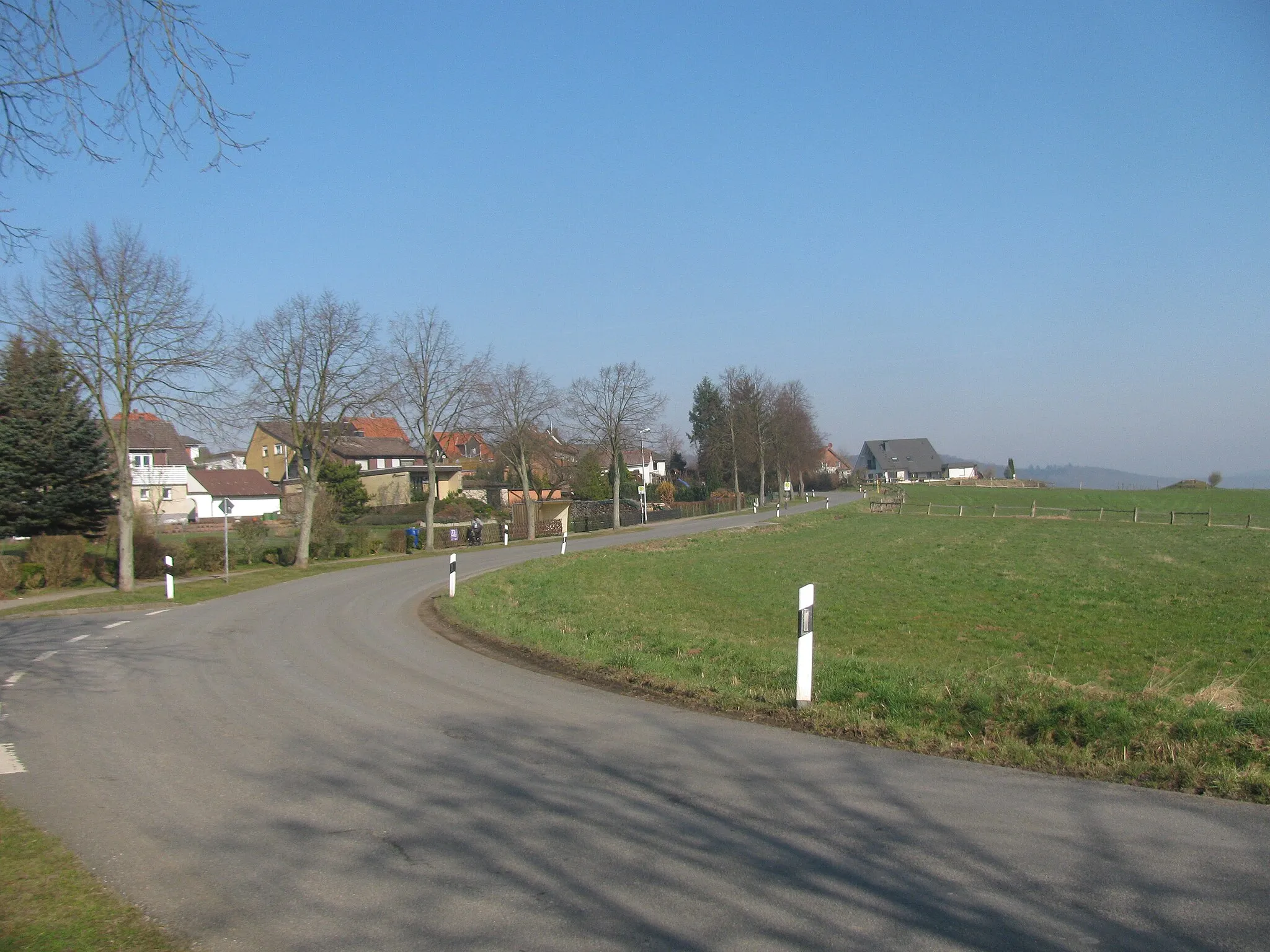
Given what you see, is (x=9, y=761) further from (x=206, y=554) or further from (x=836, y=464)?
(x=836, y=464)

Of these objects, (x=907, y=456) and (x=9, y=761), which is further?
(x=907, y=456)

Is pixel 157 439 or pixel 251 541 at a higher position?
pixel 157 439

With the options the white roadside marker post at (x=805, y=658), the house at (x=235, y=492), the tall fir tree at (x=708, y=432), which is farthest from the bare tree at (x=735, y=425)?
the white roadside marker post at (x=805, y=658)

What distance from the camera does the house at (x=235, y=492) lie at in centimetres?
7762

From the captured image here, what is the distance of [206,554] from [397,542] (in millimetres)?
12784

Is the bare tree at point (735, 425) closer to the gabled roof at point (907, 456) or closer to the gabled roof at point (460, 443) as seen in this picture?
the gabled roof at point (460, 443)

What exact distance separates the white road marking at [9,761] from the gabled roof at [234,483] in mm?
74151

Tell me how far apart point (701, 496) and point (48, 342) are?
80850 mm

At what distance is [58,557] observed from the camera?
92.0ft

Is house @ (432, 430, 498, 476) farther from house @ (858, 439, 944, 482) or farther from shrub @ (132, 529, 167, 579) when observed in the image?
house @ (858, 439, 944, 482)

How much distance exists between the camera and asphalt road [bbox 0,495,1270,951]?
4.36m

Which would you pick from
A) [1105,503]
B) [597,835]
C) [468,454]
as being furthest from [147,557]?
[468,454]

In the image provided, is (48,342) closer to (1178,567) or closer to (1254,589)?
(1254,589)

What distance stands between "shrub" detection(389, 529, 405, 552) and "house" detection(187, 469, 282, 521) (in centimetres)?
3572
